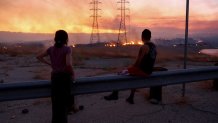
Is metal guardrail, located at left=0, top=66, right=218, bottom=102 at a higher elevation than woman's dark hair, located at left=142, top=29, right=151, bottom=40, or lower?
lower

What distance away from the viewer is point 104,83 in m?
7.38

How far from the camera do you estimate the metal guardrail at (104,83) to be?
6.63 metres

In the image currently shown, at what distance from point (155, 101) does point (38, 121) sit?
115 inches

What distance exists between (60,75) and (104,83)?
2.70ft

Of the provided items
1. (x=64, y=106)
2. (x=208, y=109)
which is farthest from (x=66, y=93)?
(x=208, y=109)

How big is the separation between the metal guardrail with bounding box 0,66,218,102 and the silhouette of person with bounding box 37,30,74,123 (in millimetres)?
141

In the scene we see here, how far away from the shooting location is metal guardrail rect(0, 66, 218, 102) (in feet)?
21.7

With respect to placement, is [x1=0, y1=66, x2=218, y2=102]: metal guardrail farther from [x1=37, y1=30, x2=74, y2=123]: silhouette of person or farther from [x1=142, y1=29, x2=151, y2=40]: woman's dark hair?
[x1=142, y1=29, x2=151, y2=40]: woman's dark hair

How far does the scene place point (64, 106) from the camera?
7.15m

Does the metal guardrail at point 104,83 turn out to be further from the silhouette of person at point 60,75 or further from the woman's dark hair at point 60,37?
the woman's dark hair at point 60,37

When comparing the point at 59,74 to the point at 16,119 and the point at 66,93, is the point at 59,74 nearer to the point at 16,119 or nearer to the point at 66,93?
the point at 66,93

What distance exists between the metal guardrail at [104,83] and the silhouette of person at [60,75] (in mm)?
141

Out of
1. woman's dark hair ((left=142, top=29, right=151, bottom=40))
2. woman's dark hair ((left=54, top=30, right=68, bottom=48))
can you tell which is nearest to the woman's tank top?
woman's dark hair ((left=142, top=29, right=151, bottom=40))

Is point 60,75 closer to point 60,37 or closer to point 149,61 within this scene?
point 60,37
